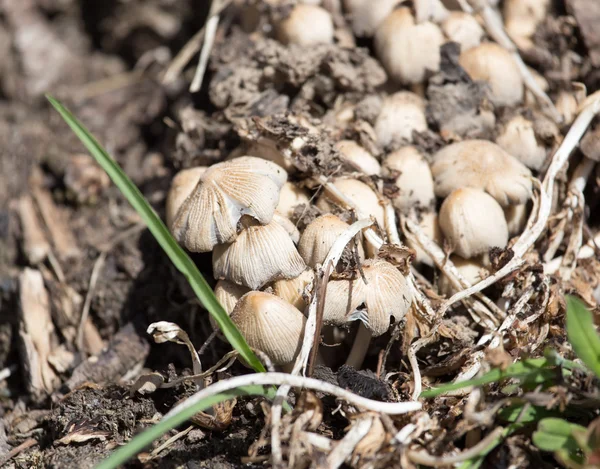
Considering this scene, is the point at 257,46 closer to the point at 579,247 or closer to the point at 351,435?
the point at 579,247

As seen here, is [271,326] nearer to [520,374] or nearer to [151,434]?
[151,434]

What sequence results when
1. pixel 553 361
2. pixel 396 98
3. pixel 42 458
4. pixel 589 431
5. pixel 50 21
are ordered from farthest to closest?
pixel 50 21 → pixel 396 98 → pixel 42 458 → pixel 553 361 → pixel 589 431

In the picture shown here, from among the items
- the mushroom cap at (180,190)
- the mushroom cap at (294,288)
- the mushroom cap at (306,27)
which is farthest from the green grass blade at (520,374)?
the mushroom cap at (306,27)

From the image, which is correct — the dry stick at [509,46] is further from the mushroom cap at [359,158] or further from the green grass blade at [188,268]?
the green grass blade at [188,268]

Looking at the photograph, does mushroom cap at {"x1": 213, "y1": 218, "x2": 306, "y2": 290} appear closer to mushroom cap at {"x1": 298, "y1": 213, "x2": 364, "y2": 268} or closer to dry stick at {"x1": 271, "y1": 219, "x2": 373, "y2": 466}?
mushroom cap at {"x1": 298, "y1": 213, "x2": 364, "y2": 268}

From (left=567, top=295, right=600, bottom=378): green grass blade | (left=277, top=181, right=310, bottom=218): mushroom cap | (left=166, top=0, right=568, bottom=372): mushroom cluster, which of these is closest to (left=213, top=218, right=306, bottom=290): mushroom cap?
(left=166, top=0, right=568, bottom=372): mushroom cluster

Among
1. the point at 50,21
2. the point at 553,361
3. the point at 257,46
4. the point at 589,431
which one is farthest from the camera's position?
the point at 50,21

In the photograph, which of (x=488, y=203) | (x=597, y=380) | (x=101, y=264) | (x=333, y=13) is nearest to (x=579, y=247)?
(x=488, y=203)
